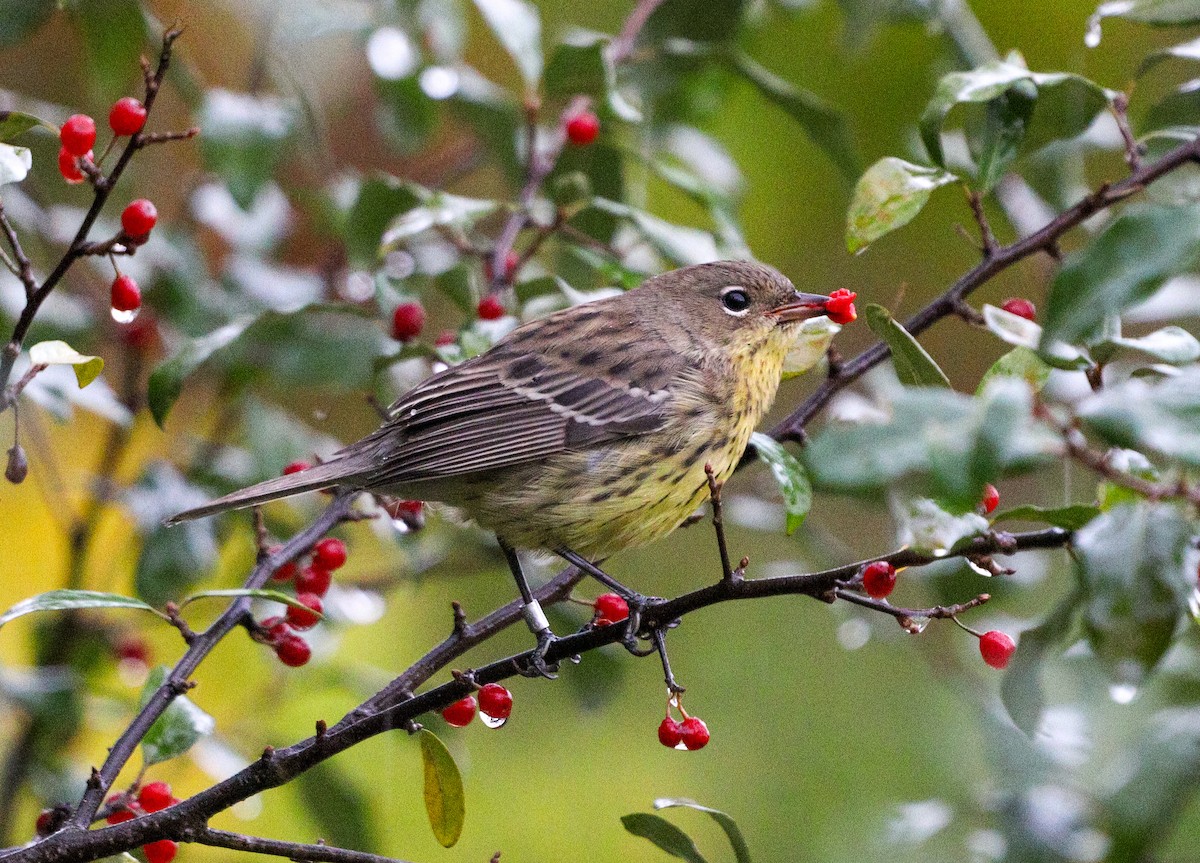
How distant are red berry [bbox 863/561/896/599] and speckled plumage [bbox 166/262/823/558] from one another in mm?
1288

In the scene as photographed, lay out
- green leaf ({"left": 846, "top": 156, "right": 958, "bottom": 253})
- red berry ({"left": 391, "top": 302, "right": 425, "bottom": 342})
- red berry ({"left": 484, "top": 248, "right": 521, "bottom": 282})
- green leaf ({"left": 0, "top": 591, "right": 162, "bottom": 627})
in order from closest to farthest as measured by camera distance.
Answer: green leaf ({"left": 0, "top": 591, "right": 162, "bottom": 627}) → green leaf ({"left": 846, "top": 156, "right": 958, "bottom": 253}) → red berry ({"left": 391, "top": 302, "right": 425, "bottom": 342}) → red berry ({"left": 484, "top": 248, "right": 521, "bottom": 282})

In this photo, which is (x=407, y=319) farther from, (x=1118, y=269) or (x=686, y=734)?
(x=1118, y=269)

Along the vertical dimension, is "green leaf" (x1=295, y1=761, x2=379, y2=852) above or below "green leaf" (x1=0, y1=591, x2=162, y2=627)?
below

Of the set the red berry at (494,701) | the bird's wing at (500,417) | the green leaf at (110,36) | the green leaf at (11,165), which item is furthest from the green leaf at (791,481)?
the green leaf at (110,36)

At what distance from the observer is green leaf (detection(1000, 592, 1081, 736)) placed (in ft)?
8.76

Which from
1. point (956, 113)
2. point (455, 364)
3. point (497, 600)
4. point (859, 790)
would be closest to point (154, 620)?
point (455, 364)

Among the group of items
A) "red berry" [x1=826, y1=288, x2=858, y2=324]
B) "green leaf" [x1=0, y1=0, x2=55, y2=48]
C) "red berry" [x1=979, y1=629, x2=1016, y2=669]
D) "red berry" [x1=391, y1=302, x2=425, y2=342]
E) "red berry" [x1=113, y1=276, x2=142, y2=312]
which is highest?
"green leaf" [x1=0, y1=0, x2=55, y2=48]

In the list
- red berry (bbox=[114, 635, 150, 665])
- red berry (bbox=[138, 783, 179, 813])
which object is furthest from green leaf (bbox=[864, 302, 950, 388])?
red berry (bbox=[114, 635, 150, 665])

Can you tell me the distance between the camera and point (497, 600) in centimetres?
598

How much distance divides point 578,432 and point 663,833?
1455 mm

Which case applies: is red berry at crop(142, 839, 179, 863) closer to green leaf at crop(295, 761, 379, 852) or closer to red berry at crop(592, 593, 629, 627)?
red berry at crop(592, 593, 629, 627)

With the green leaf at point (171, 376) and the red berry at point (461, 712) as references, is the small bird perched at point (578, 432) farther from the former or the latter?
the red berry at point (461, 712)

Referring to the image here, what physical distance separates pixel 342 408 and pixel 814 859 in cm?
330

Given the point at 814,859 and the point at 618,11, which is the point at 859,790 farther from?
the point at 618,11
